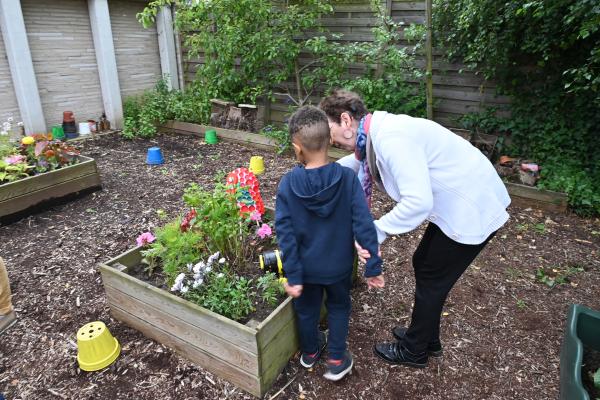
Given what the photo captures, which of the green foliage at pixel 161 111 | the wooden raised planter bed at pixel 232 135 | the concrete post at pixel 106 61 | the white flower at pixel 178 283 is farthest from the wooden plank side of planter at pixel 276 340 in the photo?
the concrete post at pixel 106 61

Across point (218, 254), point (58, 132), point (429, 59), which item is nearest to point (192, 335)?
point (218, 254)

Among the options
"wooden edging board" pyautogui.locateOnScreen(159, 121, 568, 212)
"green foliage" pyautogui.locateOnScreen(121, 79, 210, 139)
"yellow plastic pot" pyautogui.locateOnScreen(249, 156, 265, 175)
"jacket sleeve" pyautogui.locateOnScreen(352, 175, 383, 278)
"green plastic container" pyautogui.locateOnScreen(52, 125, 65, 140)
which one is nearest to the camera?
"jacket sleeve" pyautogui.locateOnScreen(352, 175, 383, 278)

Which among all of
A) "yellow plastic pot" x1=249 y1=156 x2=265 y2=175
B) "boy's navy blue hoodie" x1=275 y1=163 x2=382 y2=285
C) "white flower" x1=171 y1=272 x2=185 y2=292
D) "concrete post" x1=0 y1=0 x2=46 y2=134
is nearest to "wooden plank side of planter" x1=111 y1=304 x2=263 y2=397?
"white flower" x1=171 y1=272 x2=185 y2=292

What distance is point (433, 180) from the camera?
1.81 m

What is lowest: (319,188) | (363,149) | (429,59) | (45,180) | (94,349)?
(94,349)

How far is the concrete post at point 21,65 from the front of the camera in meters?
5.65

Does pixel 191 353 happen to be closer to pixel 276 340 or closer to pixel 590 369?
pixel 276 340

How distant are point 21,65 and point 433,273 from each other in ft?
21.5

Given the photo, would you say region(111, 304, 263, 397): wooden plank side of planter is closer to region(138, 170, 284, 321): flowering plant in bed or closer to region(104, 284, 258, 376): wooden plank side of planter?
region(104, 284, 258, 376): wooden plank side of planter

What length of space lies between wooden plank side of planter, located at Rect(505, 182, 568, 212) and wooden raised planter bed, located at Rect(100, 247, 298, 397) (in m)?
3.32

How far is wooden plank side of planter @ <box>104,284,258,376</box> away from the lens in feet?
6.70

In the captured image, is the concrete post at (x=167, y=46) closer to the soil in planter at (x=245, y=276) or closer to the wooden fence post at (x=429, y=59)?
the wooden fence post at (x=429, y=59)

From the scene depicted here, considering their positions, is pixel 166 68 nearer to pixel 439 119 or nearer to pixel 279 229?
pixel 439 119

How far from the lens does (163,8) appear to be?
756 centimetres
